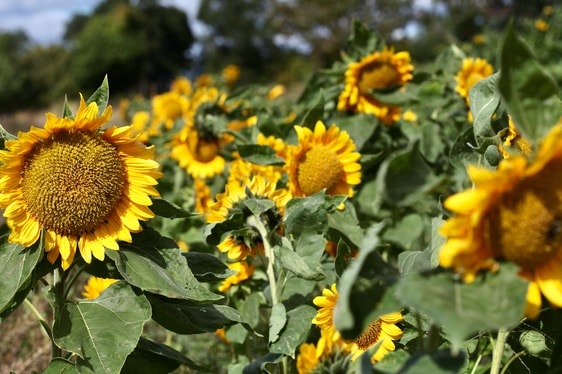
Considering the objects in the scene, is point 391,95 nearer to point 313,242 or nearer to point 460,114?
point 460,114

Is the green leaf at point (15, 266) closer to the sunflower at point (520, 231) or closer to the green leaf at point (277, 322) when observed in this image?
the green leaf at point (277, 322)

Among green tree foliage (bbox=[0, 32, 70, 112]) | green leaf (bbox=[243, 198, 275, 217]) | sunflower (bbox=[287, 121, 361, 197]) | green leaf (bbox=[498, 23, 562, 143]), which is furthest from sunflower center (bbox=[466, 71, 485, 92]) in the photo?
green tree foliage (bbox=[0, 32, 70, 112])

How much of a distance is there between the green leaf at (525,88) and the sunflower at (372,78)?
131cm

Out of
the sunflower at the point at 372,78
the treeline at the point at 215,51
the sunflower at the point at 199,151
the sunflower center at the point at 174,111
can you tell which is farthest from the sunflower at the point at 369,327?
the treeline at the point at 215,51

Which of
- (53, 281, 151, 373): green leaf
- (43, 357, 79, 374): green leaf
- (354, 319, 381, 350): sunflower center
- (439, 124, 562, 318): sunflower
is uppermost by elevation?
(439, 124, 562, 318): sunflower

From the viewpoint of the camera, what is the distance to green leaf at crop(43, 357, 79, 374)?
106cm

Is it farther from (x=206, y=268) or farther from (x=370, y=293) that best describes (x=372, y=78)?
(x=370, y=293)

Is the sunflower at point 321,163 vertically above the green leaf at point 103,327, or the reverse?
the green leaf at point 103,327

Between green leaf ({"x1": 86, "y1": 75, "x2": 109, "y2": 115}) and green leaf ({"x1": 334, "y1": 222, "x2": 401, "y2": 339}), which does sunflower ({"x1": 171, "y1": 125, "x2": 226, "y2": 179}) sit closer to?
green leaf ({"x1": 86, "y1": 75, "x2": 109, "y2": 115})

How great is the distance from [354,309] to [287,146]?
93 cm

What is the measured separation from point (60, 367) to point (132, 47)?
20072mm

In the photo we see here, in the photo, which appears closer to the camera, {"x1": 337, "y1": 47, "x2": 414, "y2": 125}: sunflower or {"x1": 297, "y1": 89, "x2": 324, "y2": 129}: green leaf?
{"x1": 297, "y1": 89, "x2": 324, "y2": 129}: green leaf

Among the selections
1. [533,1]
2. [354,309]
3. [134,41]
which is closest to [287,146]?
[354,309]

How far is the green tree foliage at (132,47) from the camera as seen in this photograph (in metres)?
19.4
